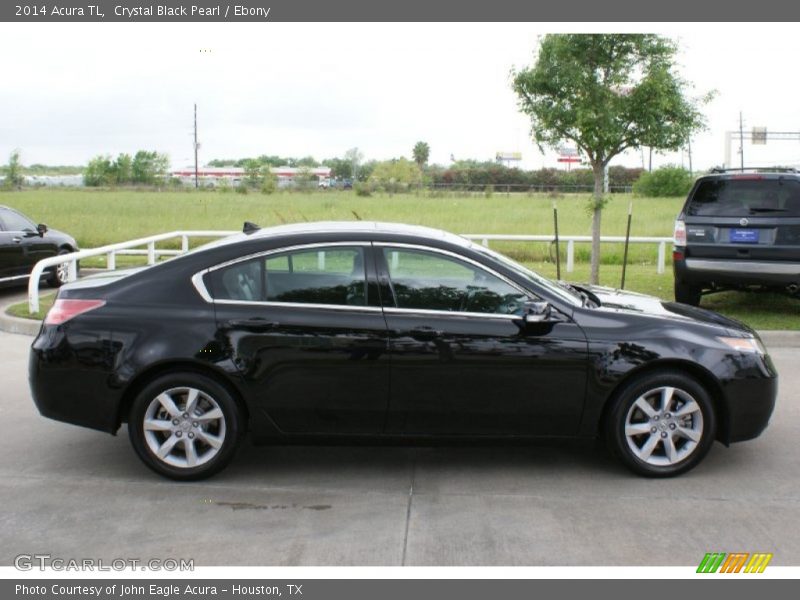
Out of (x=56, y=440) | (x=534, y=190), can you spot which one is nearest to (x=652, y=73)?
(x=56, y=440)

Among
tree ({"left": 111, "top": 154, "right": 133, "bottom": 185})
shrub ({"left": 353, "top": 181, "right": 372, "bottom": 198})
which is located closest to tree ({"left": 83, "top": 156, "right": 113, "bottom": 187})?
tree ({"left": 111, "top": 154, "right": 133, "bottom": 185})

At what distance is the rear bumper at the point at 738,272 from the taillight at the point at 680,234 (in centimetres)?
22

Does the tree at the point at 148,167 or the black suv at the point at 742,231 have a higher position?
the tree at the point at 148,167

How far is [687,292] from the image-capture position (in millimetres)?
11406

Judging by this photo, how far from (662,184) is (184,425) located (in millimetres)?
51457

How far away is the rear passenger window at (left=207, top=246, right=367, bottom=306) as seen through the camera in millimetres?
5488

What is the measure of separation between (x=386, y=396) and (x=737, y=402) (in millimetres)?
2205

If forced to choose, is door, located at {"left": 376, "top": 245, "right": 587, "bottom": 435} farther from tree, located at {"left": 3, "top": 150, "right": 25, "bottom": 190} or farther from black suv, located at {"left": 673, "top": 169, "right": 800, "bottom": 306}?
tree, located at {"left": 3, "top": 150, "right": 25, "bottom": 190}

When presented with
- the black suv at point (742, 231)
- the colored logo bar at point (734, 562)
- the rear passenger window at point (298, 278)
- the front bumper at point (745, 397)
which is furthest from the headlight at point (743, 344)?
the black suv at point (742, 231)

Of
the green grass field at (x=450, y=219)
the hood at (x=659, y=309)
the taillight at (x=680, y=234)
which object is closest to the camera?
the hood at (x=659, y=309)

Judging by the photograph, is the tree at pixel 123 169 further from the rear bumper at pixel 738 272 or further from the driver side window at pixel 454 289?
the driver side window at pixel 454 289

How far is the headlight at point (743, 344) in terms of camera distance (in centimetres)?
567

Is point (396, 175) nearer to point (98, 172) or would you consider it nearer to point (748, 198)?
point (98, 172)

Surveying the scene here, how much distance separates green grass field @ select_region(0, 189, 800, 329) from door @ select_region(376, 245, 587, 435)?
240 inches
